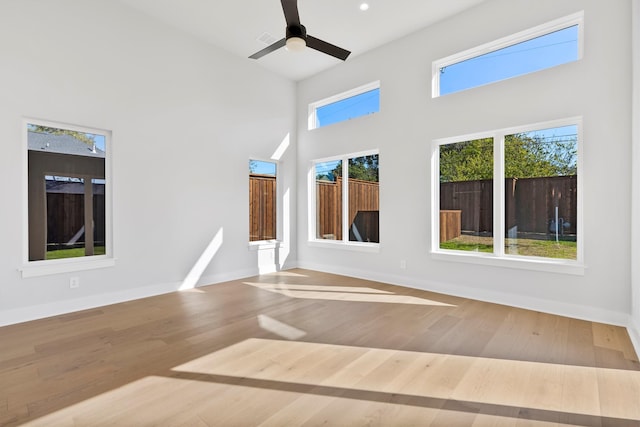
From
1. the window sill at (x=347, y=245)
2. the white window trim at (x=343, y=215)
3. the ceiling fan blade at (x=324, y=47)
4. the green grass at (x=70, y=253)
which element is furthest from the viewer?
the white window trim at (x=343, y=215)

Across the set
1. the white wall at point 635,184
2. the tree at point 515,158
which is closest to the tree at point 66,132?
the tree at point 515,158

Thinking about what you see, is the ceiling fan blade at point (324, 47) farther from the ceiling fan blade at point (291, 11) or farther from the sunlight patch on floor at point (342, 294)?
the sunlight patch on floor at point (342, 294)

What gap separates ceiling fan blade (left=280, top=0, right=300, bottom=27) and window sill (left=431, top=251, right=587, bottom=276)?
337 cm

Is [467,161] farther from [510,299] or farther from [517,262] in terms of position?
[510,299]

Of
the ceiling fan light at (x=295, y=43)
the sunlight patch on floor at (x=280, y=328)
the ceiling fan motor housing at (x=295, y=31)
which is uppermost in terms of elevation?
the ceiling fan motor housing at (x=295, y=31)

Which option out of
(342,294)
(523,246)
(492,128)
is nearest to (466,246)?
(523,246)

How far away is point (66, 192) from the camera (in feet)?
12.6

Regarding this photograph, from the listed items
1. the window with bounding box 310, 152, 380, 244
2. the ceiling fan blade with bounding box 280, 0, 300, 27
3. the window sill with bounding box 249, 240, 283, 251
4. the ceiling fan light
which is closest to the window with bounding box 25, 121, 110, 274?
the window sill with bounding box 249, 240, 283, 251

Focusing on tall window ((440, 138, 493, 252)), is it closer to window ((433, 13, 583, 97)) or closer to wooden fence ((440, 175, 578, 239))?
wooden fence ((440, 175, 578, 239))

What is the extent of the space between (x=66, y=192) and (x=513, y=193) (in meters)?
5.41

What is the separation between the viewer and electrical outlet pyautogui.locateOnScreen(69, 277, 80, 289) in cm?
374

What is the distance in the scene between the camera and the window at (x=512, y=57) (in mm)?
3533

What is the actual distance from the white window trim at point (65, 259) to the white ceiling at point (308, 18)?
1796 millimetres

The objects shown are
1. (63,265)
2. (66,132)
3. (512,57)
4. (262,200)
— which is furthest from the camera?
(262,200)
